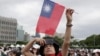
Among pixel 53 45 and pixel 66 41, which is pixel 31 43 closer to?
pixel 53 45

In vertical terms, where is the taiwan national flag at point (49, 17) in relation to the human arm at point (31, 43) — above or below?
above

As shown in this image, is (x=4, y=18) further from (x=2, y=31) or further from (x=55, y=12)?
(x=55, y=12)

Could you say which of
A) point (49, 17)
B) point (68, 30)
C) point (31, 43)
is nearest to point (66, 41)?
point (68, 30)

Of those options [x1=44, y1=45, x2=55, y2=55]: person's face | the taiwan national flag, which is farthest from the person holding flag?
the taiwan national flag

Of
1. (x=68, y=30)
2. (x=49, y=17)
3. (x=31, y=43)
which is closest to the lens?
(x=31, y=43)

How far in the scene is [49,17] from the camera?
5.51m

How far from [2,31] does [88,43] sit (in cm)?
→ 3589

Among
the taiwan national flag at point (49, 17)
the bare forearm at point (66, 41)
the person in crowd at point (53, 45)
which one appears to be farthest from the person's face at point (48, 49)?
the taiwan national flag at point (49, 17)

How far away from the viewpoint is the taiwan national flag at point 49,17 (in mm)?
5141

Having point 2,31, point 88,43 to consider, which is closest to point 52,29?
point 88,43

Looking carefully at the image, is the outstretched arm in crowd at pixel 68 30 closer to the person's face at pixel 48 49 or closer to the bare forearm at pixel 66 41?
the bare forearm at pixel 66 41

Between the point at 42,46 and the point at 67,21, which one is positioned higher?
the point at 67,21

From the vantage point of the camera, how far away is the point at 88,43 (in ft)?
406

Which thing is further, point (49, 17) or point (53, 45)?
point (49, 17)
